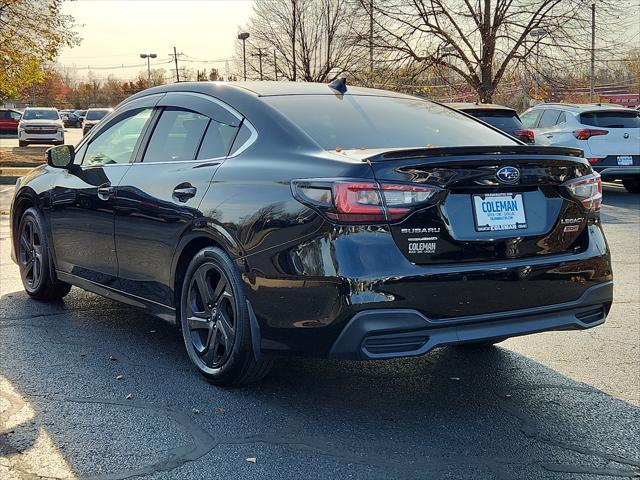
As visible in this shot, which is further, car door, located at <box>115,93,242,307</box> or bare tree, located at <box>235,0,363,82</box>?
bare tree, located at <box>235,0,363,82</box>

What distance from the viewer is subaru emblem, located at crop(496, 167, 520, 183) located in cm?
357

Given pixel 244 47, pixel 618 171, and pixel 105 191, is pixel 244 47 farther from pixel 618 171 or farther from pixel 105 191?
pixel 105 191

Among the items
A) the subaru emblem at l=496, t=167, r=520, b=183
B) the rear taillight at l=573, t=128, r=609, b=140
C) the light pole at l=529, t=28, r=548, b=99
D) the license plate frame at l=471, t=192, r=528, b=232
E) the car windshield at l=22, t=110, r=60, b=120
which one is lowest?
the license plate frame at l=471, t=192, r=528, b=232

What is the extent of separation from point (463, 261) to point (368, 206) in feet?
1.70

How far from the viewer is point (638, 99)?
2479 inches

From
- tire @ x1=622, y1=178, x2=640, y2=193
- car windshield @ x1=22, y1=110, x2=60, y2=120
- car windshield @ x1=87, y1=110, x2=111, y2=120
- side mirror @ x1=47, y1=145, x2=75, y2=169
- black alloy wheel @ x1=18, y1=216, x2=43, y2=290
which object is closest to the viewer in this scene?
side mirror @ x1=47, y1=145, x2=75, y2=169

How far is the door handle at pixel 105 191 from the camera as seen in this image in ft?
16.0

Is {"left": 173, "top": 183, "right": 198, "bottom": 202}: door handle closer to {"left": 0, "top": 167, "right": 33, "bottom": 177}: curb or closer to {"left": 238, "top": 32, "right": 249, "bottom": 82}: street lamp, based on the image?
{"left": 0, "top": 167, "right": 33, "bottom": 177}: curb

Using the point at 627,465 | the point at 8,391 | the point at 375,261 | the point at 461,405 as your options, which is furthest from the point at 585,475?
the point at 8,391

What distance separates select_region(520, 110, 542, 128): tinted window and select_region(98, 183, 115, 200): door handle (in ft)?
40.1

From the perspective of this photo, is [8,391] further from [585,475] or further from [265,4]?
[265,4]

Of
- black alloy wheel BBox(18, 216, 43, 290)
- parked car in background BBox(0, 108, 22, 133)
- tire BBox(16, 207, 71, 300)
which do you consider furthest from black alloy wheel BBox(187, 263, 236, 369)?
parked car in background BBox(0, 108, 22, 133)

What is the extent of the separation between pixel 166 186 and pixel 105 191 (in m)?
0.76

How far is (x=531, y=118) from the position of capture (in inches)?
637
